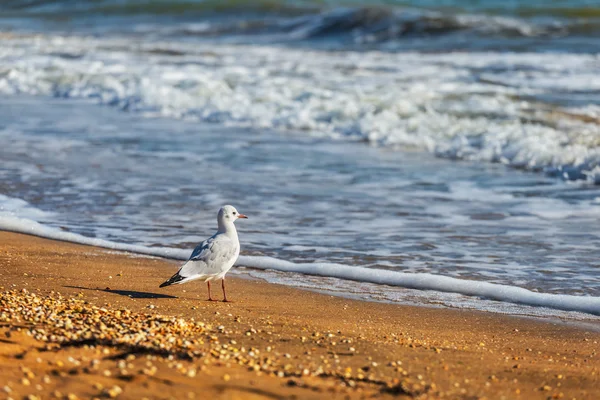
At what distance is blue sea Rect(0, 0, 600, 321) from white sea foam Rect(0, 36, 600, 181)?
0.16 ft

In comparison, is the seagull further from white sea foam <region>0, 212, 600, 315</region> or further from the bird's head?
white sea foam <region>0, 212, 600, 315</region>

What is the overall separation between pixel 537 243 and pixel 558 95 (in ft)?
28.0

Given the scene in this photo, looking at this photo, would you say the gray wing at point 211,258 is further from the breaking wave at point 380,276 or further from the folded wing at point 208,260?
the breaking wave at point 380,276

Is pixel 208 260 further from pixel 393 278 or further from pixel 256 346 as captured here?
pixel 393 278

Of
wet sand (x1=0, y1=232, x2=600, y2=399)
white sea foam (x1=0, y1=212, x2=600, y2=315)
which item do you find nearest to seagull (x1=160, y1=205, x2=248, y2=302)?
wet sand (x1=0, y1=232, x2=600, y2=399)

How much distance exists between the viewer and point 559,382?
3664mm

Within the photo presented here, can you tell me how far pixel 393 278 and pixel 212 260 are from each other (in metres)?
1.28

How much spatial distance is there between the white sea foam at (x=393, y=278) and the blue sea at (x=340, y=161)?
1 cm

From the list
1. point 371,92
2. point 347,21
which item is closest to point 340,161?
point 371,92

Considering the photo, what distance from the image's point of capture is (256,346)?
3.90 m

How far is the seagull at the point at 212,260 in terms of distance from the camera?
488 cm

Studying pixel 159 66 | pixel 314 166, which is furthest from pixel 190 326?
pixel 159 66

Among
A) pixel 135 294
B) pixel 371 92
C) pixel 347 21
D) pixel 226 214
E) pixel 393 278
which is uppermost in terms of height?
pixel 347 21

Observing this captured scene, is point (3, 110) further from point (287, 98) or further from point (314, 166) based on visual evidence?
point (314, 166)
